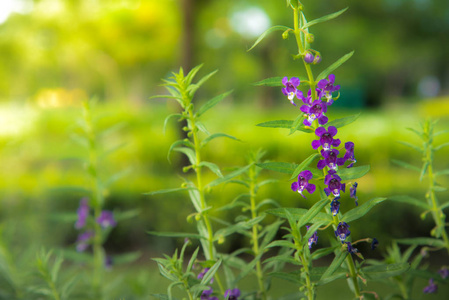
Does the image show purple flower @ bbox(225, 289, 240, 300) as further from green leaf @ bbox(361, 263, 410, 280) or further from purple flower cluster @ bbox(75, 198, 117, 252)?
purple flower cluster @ bbox(75, 198, 117, 252)

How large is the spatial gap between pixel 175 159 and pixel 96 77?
38444 millimetres

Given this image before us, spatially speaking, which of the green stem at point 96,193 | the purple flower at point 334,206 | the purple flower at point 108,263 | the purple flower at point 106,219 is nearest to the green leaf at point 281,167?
the purple flower at point 334,206

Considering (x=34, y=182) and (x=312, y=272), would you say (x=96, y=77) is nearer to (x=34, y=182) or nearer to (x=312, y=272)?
(x=34, y=182)

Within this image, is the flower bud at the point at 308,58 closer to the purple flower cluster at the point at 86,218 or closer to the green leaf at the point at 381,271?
the green leaf at the point at 381,271

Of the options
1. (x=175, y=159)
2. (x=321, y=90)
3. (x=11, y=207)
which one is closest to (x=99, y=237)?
(x=321, y=90)

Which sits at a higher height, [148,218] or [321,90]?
[321,90]

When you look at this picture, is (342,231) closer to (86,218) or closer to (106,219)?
(106,219)

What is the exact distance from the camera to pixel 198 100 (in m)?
9.00

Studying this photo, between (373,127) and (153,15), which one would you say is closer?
(373,127)

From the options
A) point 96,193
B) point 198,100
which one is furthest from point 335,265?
point 198,100

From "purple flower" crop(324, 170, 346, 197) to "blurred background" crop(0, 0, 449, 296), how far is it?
1.47ft

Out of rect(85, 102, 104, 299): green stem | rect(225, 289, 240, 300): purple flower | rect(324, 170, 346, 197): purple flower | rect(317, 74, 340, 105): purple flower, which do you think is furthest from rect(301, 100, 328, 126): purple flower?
rect(85, 102, 104, 299): green stem

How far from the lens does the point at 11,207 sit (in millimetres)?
4934

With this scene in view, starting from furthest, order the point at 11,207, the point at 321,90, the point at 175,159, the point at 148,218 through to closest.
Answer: the point at 175,159
the point at 148,218
the point at 11,207
the point at 321,90
